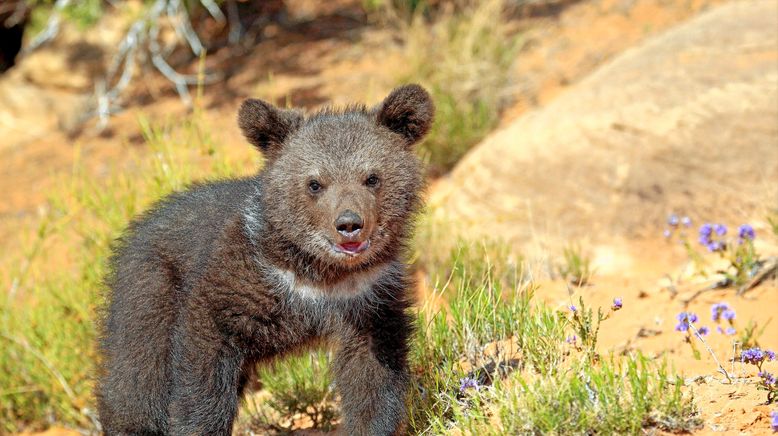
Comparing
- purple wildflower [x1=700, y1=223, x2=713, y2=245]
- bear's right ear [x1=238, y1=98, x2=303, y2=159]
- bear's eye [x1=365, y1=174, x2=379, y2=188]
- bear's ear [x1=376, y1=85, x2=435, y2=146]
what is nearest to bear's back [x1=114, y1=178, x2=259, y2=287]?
bear's right ear [x1=238, y1=98, x2=303, y2=159]

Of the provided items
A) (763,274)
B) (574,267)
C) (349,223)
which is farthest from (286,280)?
(763,274)

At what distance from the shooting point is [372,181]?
14.6 ft

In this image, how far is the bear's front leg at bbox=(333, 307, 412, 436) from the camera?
4.47 m

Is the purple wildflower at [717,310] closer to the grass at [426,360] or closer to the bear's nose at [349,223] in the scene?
the grass at [426,360]

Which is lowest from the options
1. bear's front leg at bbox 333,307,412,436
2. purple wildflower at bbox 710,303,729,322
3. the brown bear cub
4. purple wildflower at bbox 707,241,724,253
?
purple wildflower at bbox 710,303,729,322

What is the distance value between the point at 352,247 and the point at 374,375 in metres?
0.65

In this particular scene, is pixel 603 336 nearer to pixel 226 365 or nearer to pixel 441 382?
pixel 441 382

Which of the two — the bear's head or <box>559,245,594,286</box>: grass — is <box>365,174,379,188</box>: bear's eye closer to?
the bear's head

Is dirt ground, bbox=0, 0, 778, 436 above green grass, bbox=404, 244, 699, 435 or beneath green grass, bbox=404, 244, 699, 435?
beneath

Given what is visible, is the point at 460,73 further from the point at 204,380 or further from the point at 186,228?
the point at 204,380

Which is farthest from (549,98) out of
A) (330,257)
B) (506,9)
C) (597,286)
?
(330,257)

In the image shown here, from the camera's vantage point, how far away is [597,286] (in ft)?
23.3

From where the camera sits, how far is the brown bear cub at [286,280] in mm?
4410

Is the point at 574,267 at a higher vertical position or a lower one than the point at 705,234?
lower
